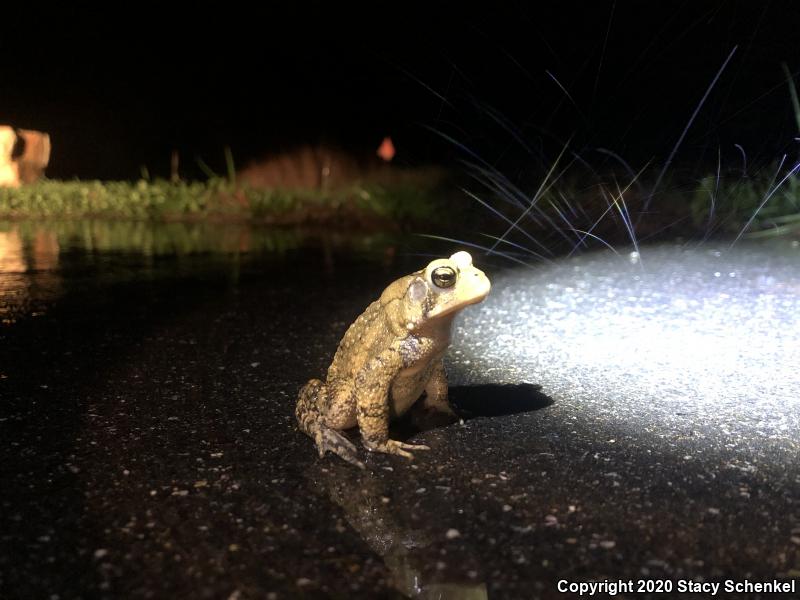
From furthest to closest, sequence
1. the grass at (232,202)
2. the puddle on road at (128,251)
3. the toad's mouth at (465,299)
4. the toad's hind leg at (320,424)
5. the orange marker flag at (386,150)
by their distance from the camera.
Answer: the orange marker flag at (386,150) → the grass at (232,202) → the puddle on road at (128,251) → the toad's hind leg at (320,424) → the toad's mouth at (465,299)

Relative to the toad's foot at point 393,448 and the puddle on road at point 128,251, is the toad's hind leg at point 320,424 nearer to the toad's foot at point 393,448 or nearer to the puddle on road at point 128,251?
the toad's foot at point 393,448

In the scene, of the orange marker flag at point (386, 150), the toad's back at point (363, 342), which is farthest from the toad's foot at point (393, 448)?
the orange marker flag at point (386, 150)

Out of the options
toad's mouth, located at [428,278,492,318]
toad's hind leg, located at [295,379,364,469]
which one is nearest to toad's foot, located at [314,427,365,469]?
toad's hind leg, located at [295,379,364,469]

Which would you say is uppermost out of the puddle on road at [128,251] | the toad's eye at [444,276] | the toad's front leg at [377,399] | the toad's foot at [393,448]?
the toad's eye at [444,276]

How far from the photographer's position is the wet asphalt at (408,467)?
1579mm

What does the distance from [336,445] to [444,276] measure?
2.24ft

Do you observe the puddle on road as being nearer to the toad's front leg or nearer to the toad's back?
the toad's back

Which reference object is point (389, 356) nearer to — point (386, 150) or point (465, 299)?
point (465, 299)

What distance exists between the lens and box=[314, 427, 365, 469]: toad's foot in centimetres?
218

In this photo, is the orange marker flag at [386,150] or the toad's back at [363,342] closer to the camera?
the toad's back at [363,342]

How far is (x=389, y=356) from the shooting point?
2219 mm

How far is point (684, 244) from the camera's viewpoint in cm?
692

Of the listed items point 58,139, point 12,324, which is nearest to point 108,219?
point 58,139

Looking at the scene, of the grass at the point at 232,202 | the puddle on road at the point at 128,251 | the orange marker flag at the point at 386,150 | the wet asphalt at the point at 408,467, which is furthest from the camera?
the orange marker flag at the point at 386,150
